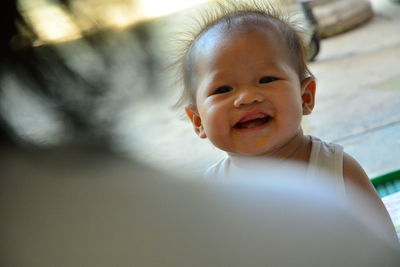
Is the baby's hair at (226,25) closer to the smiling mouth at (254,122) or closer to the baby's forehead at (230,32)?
the baby's forehead at (230,32)

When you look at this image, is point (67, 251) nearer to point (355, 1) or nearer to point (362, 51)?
point (362, 51)

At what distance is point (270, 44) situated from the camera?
67 cm

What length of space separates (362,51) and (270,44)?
1.72 meters

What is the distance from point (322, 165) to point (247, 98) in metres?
0.16

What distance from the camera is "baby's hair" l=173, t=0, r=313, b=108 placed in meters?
0.71

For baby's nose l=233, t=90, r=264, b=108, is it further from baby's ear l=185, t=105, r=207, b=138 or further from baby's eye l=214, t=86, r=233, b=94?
baby's ear l=185, t=105, r=207, b=138

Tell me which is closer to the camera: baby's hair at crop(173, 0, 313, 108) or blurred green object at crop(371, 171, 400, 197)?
baby's hair at crop(173, 0, 313, 108)

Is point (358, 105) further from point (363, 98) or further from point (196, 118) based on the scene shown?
point (196, 118)

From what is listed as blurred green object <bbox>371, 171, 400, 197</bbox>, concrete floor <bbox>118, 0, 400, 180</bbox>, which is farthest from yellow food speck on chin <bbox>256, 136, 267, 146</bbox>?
blurred green object <bbox>371, 171, 400, 197</bbox>

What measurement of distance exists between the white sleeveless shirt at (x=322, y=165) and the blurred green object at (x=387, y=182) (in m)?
0.46

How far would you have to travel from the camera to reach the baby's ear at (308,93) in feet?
2.48

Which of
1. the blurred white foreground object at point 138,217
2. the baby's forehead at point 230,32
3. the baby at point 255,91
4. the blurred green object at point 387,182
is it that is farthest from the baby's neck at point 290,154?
the blurred green object at point 387,182

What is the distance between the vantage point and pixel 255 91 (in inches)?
25.4

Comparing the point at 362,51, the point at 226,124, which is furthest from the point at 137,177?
the point at 362,51
